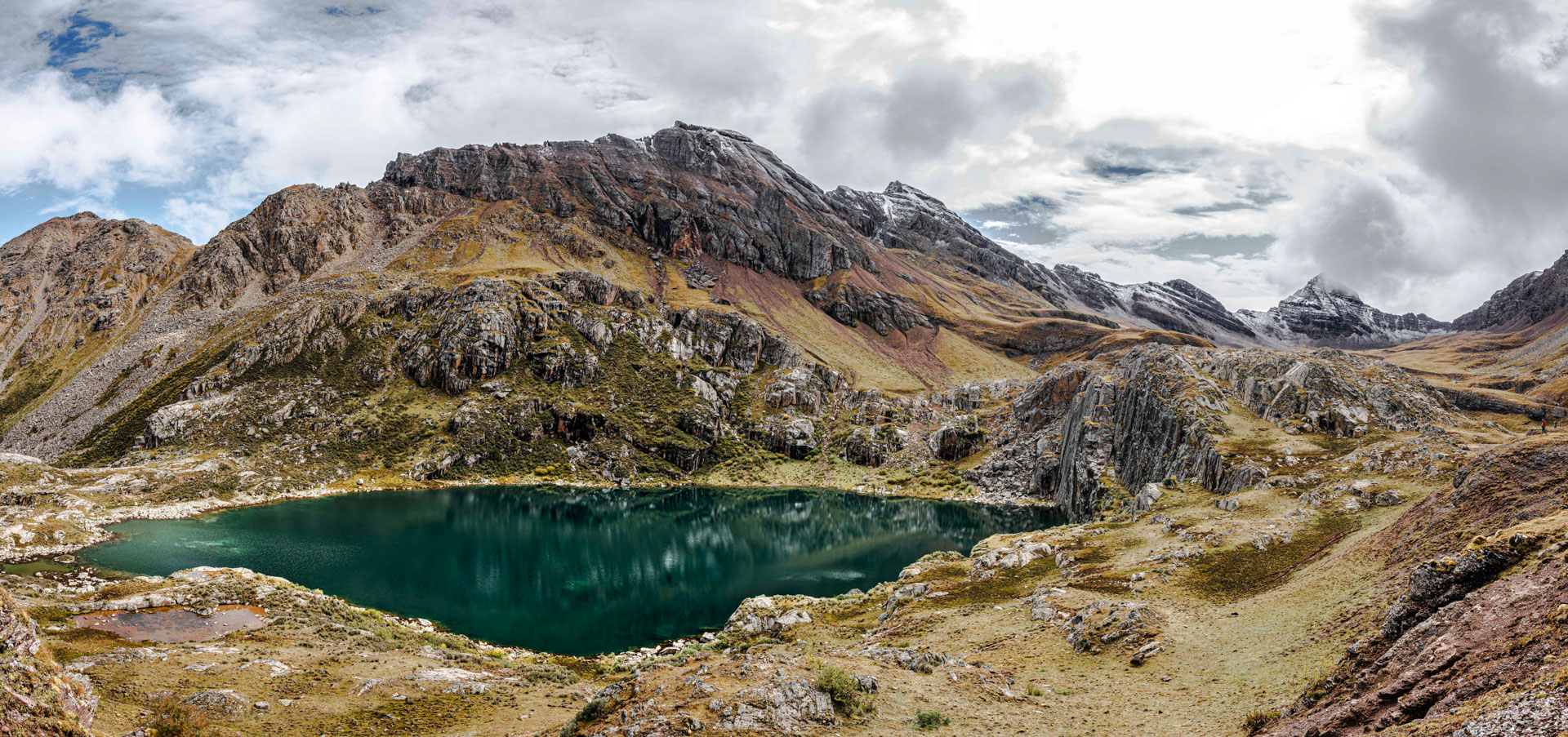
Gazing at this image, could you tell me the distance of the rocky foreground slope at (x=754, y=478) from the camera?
18.6 metres

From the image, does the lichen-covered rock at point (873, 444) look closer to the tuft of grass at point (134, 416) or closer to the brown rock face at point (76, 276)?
the tuft of grass at point (134, 416)

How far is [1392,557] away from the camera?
2667 centimetres

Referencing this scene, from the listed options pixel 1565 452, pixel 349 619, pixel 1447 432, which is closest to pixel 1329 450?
pixel 1447 432

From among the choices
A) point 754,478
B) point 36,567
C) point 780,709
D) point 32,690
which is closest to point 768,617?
point 780,709

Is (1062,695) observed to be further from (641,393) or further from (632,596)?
(641,393)

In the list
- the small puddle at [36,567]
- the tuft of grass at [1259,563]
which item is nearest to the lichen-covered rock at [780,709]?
the tuft of grass at [1259,563]

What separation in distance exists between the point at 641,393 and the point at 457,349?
42.4 m

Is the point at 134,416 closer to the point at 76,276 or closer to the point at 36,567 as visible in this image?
the point at 36,567

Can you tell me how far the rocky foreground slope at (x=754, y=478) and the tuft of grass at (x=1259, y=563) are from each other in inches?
13.6

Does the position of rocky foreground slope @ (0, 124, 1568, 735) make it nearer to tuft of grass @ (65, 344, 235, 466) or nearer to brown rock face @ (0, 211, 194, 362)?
tuft of grass @ (65, 344, 235, 466)

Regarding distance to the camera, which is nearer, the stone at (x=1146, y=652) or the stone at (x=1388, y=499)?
the stone at (x=1146, y=652)

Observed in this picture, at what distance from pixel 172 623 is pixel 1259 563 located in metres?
64.6

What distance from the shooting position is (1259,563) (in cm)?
3597

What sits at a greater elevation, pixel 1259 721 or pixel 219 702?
pixel 1259 721
